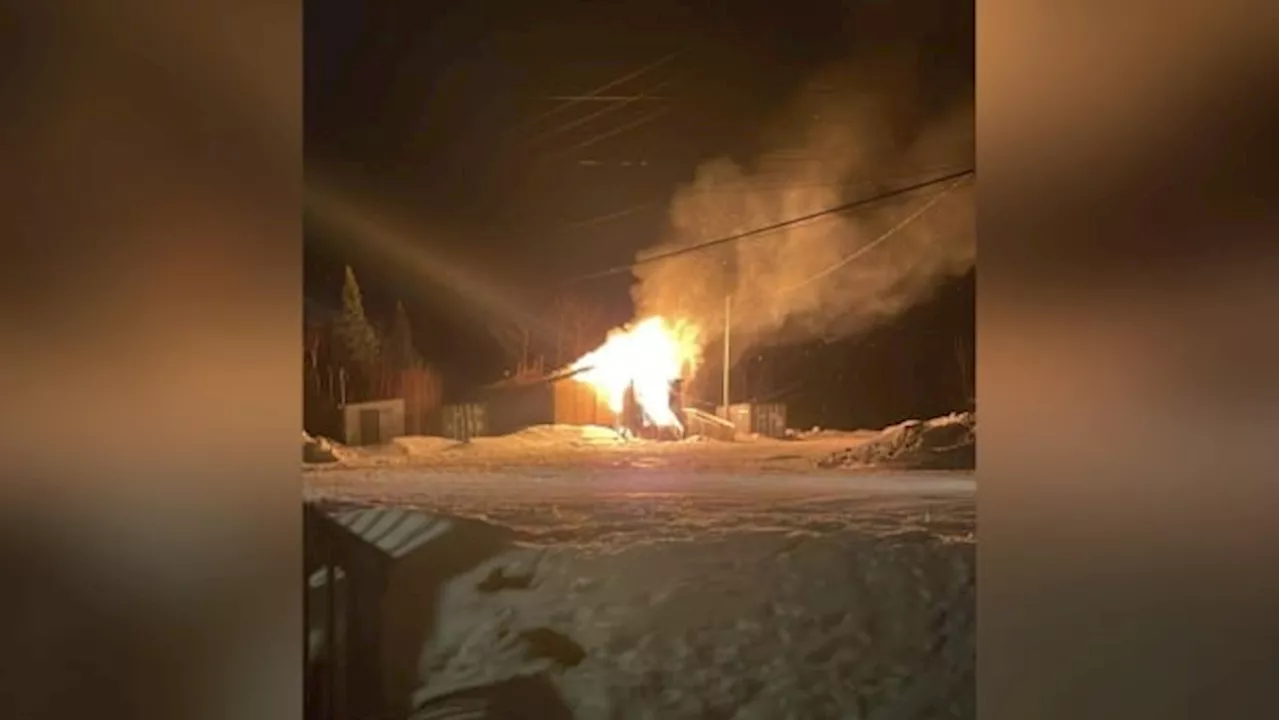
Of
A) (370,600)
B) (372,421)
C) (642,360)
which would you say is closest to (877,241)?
(642,360)

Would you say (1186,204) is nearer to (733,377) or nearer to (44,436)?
(733,377)

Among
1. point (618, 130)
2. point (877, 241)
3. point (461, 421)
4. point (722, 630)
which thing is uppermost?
point (618, 130)

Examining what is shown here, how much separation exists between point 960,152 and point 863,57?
0.17m

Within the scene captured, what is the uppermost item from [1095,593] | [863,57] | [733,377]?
[863,57]

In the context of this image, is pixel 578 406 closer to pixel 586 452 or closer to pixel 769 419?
pixel 586 452

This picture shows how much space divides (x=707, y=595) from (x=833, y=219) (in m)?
0.51

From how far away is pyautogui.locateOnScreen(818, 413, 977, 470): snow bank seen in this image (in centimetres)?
151

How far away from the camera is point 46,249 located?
150 cm

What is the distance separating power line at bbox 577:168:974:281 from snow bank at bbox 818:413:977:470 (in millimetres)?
285

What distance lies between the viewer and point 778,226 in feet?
4.95

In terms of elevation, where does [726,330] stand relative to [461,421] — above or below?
above

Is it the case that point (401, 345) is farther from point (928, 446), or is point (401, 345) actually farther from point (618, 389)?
point (928, 446)

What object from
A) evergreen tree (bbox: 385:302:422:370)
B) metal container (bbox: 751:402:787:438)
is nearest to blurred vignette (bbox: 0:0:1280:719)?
evergreen tree (bbox: 385:302:422:370)

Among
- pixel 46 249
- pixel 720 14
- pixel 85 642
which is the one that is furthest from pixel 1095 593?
pixel 46 249
